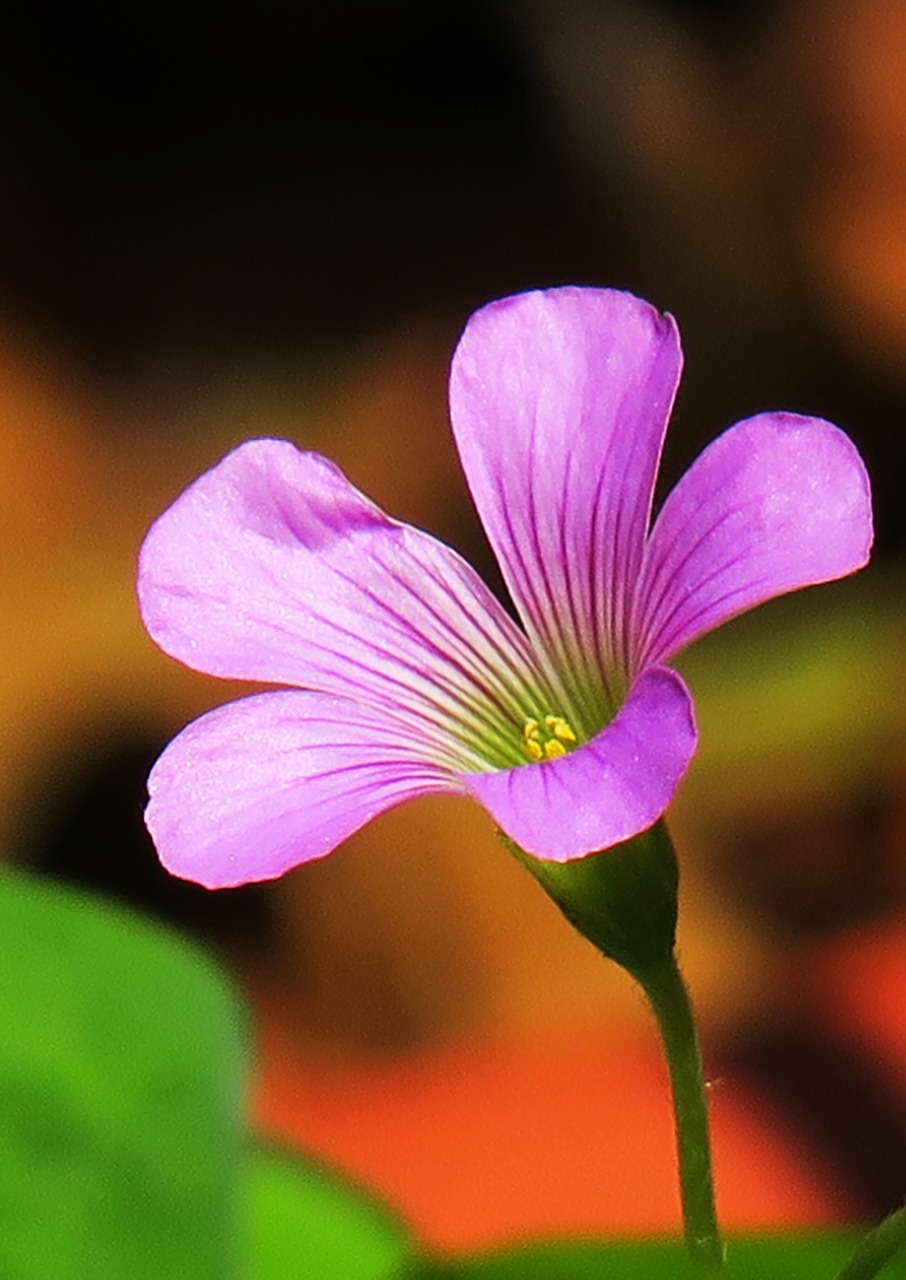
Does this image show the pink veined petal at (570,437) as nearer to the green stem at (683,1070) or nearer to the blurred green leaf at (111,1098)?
the green stem at (683,1070)

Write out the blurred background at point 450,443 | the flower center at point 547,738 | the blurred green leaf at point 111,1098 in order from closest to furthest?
the flower center at point 547,738, the blurred green leaf at point 111,1098, the blurred background at point 450,443

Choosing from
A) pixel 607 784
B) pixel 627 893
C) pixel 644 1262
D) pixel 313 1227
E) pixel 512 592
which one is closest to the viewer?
pixel 607 784

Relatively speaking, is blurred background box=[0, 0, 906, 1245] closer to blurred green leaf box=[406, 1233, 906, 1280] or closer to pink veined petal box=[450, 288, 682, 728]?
blurred green leaf box=[406, 1233, 906, 1280]

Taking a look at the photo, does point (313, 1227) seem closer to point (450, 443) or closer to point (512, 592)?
point (512, 592)

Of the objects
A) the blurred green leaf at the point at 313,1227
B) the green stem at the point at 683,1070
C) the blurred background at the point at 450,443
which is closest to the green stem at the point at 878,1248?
the green stem at the point at 683,1070

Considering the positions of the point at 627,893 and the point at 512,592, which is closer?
the point at 627,893

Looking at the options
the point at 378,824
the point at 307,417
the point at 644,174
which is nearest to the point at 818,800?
the point at 378,824

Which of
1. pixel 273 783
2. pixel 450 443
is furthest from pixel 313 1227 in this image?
pixel 450 443
